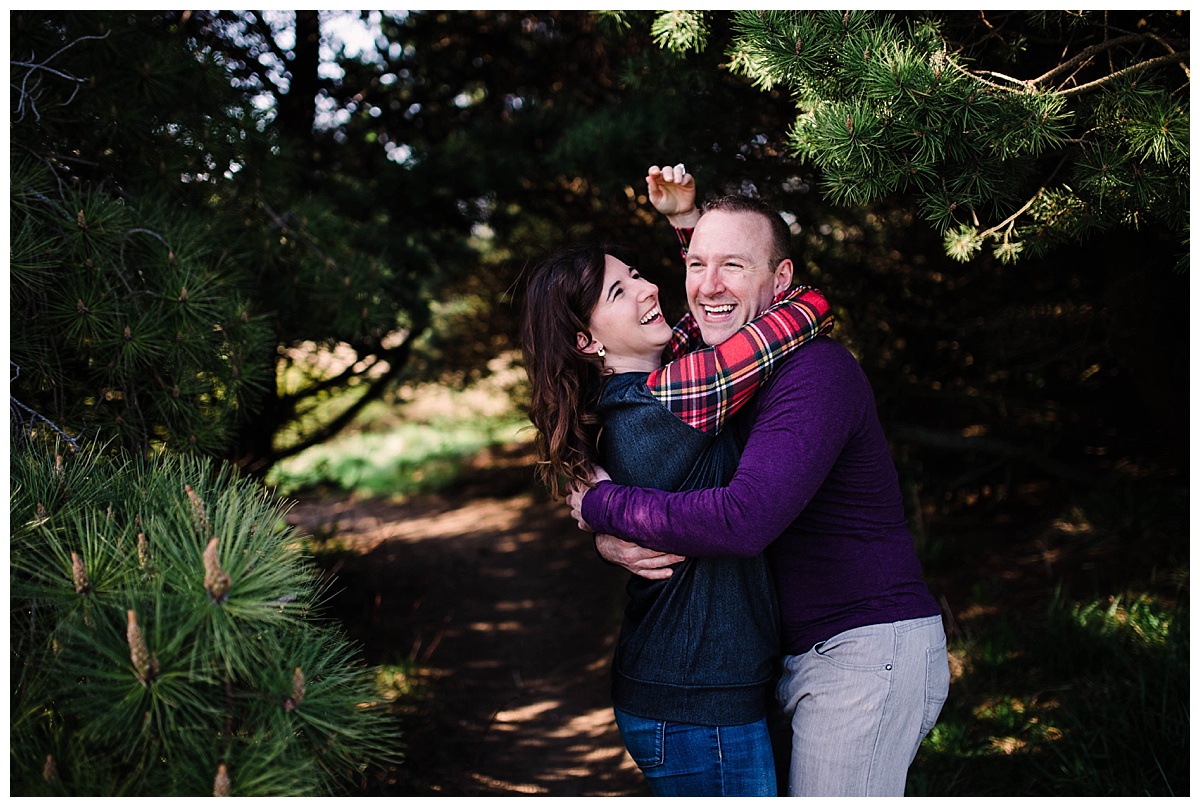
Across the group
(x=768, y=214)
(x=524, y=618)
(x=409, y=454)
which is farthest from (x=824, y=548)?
(x=409, y=454)

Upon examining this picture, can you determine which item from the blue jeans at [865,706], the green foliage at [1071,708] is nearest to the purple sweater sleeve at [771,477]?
the blue jeans at [865,706]

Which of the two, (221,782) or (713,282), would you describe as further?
(713,282)

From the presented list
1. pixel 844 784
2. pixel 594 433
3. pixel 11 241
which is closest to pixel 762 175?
pixel 594 433

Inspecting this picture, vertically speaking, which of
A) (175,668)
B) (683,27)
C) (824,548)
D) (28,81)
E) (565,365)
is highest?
(28,81)

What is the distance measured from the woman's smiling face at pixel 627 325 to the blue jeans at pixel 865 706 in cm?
73

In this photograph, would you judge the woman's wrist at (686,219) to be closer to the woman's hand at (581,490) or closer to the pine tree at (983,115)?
the pine tree at (983,115)

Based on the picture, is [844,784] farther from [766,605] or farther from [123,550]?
[123,550]

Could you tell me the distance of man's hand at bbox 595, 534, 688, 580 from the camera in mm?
1803

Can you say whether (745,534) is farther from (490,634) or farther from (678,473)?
(490,634)

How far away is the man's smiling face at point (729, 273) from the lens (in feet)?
6.25

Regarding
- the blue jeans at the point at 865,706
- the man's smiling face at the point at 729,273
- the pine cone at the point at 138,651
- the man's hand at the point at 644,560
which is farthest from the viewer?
the man's smiling face at the point at 729,273

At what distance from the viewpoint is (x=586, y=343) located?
6.43 feet

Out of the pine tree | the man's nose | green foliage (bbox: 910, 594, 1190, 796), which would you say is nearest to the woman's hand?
the man's nose

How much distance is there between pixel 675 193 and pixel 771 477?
0.94 m
